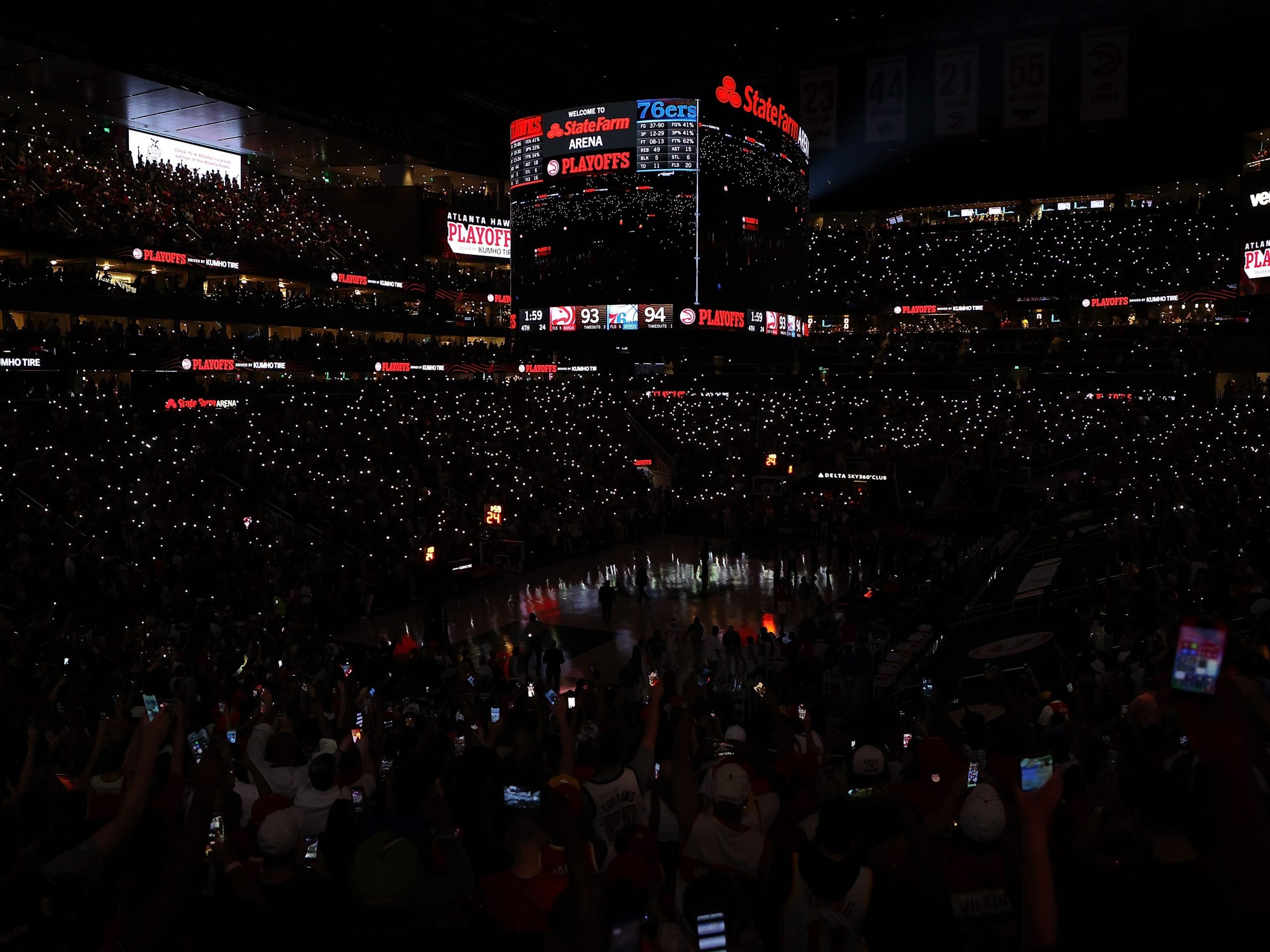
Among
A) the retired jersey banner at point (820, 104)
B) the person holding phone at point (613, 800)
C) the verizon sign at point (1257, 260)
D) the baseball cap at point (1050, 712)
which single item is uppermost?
the retired jersey banner at point (820, 104)

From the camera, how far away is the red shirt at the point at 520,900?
3.58 metres

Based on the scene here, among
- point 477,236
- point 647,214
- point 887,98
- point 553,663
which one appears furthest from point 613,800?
point 477,236

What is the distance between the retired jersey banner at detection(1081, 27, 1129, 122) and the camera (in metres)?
24.9

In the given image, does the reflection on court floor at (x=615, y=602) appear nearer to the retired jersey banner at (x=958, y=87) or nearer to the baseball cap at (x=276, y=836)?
the retired jersey banner at (x=958, y=87)

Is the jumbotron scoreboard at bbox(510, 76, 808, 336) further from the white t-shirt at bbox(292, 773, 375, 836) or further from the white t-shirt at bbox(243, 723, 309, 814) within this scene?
the white t-shirt at bbox(292, 773, 375, 836)

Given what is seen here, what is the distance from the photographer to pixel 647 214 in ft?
93.3

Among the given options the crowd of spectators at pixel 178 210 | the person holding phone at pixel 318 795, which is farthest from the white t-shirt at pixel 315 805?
the crowd of spectators at pixel 178 210

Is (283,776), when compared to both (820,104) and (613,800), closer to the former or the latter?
(613,800)

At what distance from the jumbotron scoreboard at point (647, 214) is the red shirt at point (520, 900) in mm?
25520

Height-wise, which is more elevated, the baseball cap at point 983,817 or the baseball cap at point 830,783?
the baseball cap at point 983,817

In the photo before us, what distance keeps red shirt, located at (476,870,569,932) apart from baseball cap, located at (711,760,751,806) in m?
0.65

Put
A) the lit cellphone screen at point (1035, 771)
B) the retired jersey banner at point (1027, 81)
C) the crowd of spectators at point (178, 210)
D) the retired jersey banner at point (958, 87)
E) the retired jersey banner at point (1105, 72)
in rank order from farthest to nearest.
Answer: the crowd of spectators at point (178, 210)
the retired jersey banner at point (958, 87)
the retired jersey banner at point (1027, 81)
the retired jersey banner at point (1105, 72)
the lit cellphone screen at point (1035, 771)

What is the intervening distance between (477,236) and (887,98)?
84.6ft

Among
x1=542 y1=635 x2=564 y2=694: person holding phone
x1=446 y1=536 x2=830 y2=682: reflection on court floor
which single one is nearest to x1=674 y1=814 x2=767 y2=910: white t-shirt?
x1=542 y1=635 x2=564 y2=694: person holding phone
